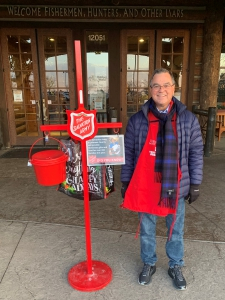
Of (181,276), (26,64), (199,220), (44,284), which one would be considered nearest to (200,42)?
(26,64)

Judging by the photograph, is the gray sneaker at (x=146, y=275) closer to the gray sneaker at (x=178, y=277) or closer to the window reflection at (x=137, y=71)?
the gray sneaker at (x=178, y=277)

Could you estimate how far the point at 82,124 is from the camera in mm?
1962

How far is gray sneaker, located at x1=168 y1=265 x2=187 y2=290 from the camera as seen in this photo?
7.07ft

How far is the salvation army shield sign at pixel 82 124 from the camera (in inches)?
76.8

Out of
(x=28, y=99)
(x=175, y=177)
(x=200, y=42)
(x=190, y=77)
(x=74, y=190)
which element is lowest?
(x=74, y=190)

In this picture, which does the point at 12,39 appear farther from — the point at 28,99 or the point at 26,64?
the point at 28,99

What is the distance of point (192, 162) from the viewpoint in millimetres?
2078

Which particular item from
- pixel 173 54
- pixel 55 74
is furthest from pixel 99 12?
pixel 173 54

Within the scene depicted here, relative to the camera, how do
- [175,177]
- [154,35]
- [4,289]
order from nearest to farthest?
[175,177], [4,289], [154,35]

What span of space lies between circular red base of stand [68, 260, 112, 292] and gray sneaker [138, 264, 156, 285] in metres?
0.26

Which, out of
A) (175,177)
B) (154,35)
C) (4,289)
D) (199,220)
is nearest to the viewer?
(175,177)

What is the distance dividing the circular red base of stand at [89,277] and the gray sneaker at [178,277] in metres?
0.53

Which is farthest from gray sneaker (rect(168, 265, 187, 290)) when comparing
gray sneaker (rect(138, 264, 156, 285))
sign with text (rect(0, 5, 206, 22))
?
sign with text (rect(0, 5, 206, 22))

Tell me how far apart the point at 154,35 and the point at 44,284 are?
19.5 feet
